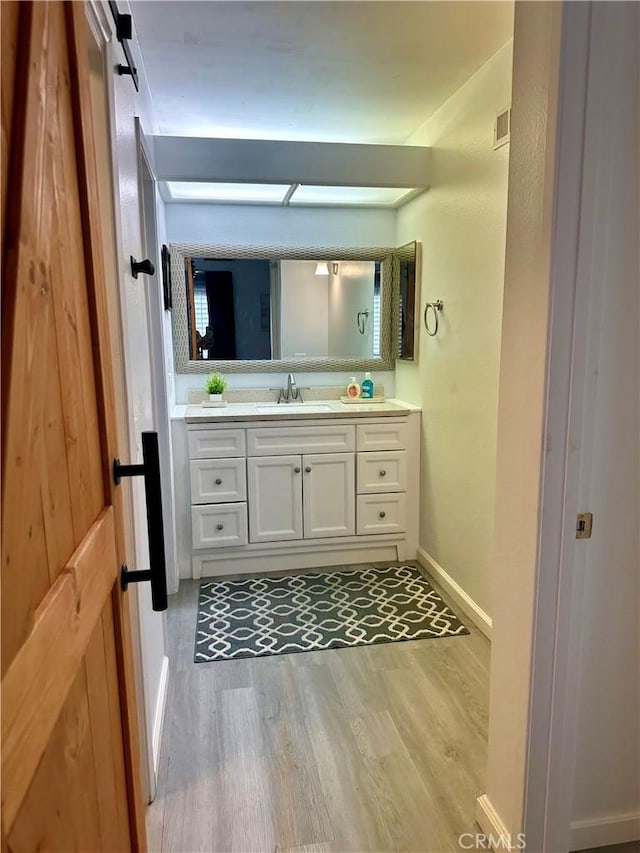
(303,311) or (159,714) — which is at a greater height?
(303,311)

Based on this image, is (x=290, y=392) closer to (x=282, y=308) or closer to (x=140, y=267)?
(x=282, y=308)

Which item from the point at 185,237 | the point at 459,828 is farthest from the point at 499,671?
the point at 185,237

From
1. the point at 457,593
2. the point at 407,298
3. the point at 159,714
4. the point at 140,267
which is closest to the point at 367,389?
the point at 407,298

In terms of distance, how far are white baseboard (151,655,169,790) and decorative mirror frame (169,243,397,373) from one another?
1849mm

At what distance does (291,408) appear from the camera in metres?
3.38

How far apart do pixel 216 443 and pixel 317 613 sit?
1.03 m

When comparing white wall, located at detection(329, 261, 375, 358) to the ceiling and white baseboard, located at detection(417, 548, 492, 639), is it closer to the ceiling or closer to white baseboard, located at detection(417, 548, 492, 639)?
→ the ceiling

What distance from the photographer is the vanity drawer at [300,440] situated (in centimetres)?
307

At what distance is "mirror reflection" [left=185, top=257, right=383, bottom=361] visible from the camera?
3465 mm

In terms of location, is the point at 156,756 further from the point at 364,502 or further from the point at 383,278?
the point at 383,278

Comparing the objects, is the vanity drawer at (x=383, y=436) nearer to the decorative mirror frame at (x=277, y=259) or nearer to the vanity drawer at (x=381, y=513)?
the vanity drawer at (x=381, y=513)

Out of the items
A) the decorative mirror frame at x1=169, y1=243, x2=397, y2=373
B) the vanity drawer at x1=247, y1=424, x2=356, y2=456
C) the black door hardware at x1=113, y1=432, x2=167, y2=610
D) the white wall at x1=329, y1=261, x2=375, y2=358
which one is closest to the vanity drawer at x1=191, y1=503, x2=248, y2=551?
the vanity drawer at x1=247, y1=424, x2=356, y2=456

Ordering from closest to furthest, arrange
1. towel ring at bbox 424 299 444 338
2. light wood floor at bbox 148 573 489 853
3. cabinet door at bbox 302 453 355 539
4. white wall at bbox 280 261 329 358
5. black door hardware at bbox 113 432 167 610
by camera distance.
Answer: black door hardware at bbox 113 432 167 610, light wood floor at bbox 148 573 489 853, towel ring at bbox 424 299 444 338, cabinet door at bbox 302 453 355 539, white wall at bbox 280 261 329 358

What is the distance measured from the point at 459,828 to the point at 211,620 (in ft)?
4.74
